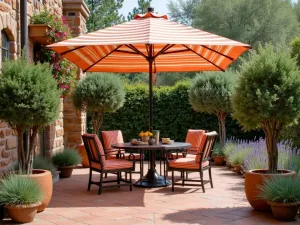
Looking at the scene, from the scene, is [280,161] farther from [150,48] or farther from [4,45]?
[4,45]

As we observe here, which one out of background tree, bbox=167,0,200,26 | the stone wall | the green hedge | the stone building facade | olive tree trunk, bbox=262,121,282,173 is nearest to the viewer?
olive tree trunk, bbox=262,121,282,173

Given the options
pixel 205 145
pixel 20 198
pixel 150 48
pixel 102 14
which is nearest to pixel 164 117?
pixel 150 48

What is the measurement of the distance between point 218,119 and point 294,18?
12331 millimetres

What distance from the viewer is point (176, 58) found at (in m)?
9.13

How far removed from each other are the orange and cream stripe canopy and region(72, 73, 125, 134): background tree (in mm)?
900

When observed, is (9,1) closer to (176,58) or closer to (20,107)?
(20,107)

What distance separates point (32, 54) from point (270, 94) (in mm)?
4404

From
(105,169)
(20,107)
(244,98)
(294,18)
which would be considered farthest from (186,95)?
(294,18)

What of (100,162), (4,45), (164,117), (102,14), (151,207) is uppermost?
(102,14)

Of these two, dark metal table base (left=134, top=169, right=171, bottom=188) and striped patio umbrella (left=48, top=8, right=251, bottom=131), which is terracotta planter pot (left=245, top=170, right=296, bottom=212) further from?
dark metal table base (left=134, top=169, right=171, bottom=188)

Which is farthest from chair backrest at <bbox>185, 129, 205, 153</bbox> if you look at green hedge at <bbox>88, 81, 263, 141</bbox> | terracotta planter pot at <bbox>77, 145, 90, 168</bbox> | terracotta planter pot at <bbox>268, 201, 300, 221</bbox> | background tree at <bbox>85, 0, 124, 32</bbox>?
background tree at <bbox>85, 0, 124, 32</bbox>

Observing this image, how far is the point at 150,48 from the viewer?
8141 millimetres

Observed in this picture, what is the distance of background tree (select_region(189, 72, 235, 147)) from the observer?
35.5ft

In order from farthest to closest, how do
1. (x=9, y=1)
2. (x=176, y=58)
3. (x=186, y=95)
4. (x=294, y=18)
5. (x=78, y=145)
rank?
(x=294, y=18), (x=186, y=95), (x=78, y=145), (x=176, y=58), (x=9, y=1)
